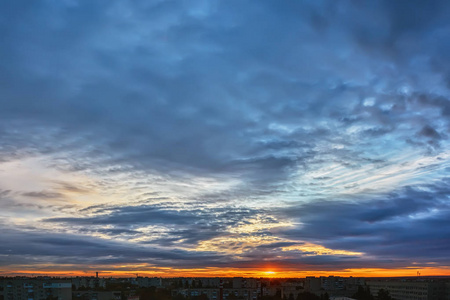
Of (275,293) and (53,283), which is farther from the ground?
(53,283)

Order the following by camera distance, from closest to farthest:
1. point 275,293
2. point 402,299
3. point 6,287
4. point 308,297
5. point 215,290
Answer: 1. point 6,287
2. point 308,297
3. point 215,290
4. point 402,299
5. point 275,293

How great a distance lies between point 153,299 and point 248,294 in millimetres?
25635

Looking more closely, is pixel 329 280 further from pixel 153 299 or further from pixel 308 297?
pixel 153 299

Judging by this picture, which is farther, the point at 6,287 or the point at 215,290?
the point at 215,290

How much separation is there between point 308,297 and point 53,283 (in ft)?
161

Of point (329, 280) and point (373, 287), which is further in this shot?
point (329, 280)

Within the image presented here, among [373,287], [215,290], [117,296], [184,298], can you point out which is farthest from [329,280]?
[117,296]

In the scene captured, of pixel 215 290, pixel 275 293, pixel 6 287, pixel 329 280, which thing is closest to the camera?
pixel 6 287

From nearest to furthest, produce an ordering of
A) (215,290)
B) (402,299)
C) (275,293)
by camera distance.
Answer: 1. (215,290)
2. (402,299)
3. (275,293)

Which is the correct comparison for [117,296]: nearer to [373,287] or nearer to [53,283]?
[53,283]

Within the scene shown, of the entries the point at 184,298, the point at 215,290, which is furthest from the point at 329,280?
the point at 184,298

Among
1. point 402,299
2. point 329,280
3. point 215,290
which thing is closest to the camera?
point 215,290

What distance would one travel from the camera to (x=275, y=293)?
423 ft

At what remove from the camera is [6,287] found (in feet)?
255
